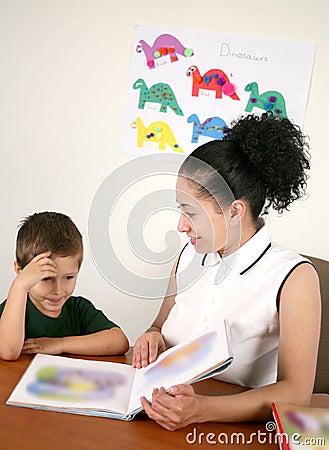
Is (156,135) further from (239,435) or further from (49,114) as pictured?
(239,435)

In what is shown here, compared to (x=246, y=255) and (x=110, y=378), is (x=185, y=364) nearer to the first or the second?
(x=110, y=378)

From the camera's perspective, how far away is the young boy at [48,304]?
1.59 metres

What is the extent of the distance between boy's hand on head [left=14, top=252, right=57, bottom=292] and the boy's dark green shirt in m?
0.13

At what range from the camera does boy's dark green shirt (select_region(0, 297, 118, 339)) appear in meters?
1.70

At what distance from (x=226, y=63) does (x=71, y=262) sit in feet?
5.01

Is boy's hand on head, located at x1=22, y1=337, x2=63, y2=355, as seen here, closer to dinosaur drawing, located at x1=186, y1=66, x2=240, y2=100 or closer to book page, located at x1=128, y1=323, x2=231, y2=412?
book page, located at x1=128, y1=323, x2=231, y2=412

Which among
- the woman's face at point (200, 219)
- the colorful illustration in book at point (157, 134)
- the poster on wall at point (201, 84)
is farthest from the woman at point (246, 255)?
the colorful illustration in book at point (157, 134)

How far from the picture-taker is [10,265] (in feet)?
11.0

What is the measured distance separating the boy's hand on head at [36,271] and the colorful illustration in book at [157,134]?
Answer: 58.5 inches

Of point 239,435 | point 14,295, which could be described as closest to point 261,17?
point 14,295

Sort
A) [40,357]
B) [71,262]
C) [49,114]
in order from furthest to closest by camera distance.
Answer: [49,114] < [71,262] < [40,357]

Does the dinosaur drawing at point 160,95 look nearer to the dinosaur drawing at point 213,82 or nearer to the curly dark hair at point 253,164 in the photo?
the dinosaur drawing at point 213,82

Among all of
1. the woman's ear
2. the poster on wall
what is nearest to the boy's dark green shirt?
the woman's ear

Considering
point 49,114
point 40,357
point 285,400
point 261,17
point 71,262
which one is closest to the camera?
point 285,400
